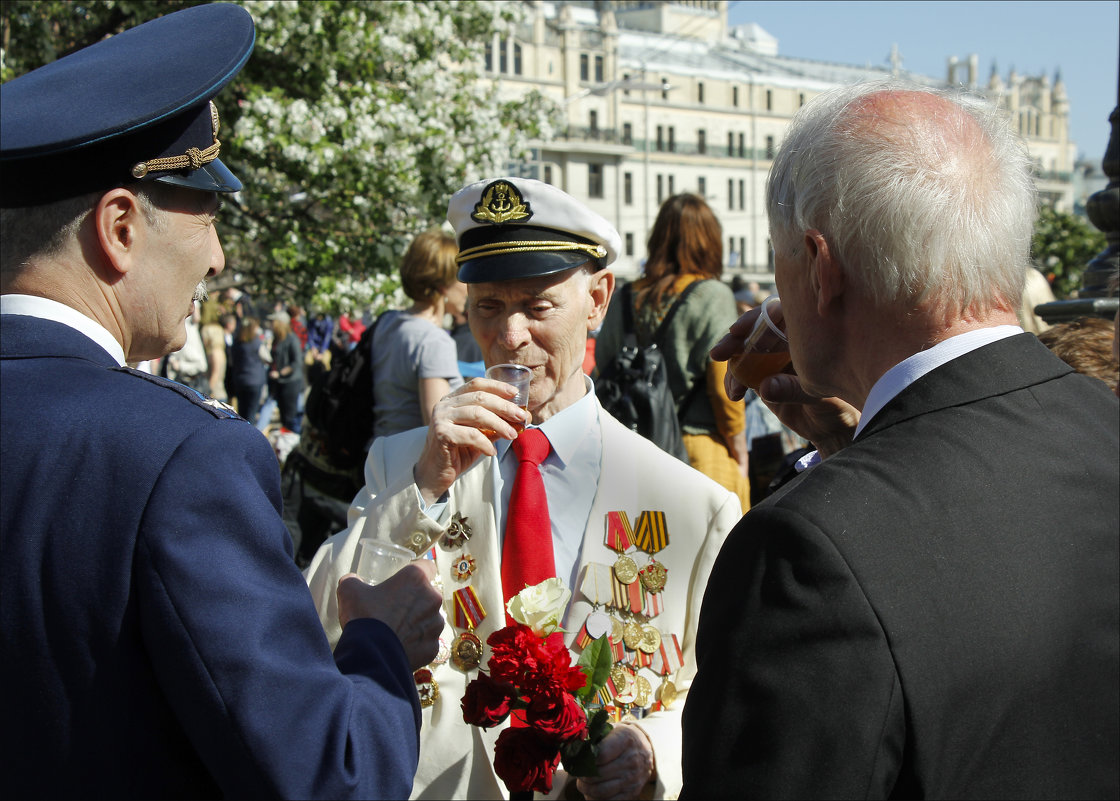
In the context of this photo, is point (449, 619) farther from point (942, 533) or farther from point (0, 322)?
point (942, 533)

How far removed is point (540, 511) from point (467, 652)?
0.36 metres

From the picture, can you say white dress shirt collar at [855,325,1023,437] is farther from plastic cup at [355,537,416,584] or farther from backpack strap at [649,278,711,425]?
backpack strap at [649,278,711,425]

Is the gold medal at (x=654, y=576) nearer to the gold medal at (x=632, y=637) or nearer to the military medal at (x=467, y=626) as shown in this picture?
the gold medal at (x=632, y=637)

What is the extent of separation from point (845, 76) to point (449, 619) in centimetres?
8956

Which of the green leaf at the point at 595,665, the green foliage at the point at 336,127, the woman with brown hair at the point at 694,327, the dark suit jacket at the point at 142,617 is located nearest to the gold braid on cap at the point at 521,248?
the green leaf at the point at 595,665

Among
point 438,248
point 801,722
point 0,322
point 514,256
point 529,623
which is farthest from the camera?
point 438,248

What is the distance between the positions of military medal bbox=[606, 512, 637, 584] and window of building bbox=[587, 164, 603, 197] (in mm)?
56448

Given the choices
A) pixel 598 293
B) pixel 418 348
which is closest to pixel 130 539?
pixel 598 293

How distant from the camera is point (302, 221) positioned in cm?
838

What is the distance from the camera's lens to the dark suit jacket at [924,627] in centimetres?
121

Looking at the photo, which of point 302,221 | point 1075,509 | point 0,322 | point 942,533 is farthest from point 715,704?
point 302,221

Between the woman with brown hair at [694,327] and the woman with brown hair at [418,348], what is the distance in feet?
2.63

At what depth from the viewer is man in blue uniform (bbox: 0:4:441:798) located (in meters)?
1.33

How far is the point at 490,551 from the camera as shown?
234 centimetres
